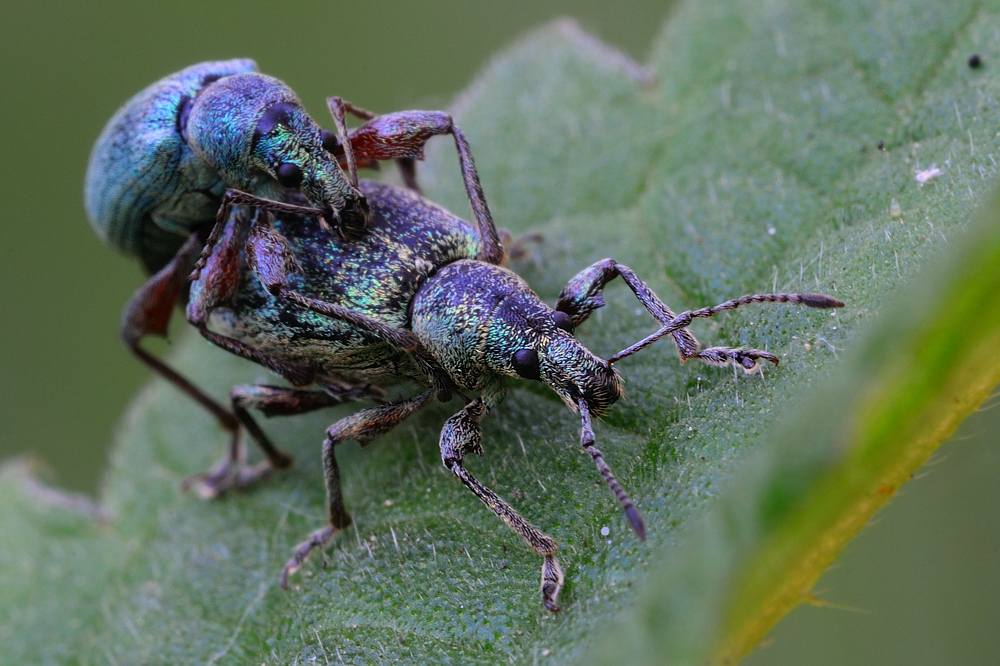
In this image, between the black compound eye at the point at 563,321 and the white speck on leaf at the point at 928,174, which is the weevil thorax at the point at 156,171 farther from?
the white speck on leaf at the point at 928,174

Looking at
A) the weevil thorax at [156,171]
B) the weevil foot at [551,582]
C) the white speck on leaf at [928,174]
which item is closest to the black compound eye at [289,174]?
the weevil thorax at [156,171]

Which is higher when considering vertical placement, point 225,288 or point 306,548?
point 225,288

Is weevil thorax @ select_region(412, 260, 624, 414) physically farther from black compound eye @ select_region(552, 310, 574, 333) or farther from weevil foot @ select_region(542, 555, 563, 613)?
weevil foot @ select_region(542, 555, 563, 613)

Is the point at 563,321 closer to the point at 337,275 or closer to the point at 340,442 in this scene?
the point at 337,275

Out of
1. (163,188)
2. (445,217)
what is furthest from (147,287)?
(445,217)

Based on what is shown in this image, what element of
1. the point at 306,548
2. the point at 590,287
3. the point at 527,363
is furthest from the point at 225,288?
the point at 590,287

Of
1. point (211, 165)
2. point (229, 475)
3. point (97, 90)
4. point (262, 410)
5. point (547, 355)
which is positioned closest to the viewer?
point (547, 355)

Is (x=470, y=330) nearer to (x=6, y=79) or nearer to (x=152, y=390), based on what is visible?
(x=152, y=390)

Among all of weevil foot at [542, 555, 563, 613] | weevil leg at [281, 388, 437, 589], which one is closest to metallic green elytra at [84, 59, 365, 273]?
weevil leg at [281, 388, 437, 589]
